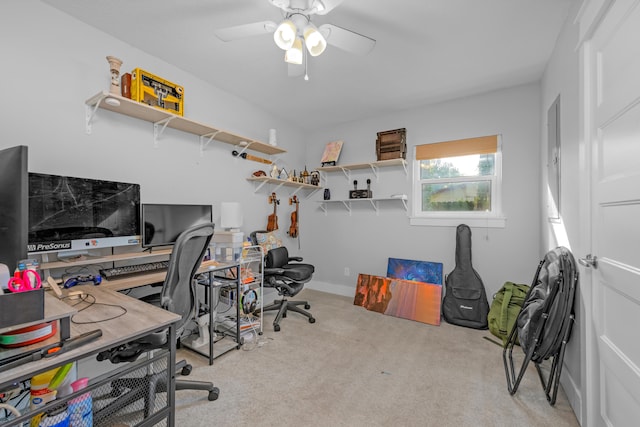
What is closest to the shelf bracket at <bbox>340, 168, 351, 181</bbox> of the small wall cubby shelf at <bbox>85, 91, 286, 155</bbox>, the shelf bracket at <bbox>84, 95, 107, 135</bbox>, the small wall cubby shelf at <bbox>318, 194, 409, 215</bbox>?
the small wall cubby shelf at <bbox>318, 194, 409, 215</bbox>

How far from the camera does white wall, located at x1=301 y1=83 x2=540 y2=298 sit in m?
2.80

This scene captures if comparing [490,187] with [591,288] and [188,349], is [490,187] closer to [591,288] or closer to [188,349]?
[591,288]

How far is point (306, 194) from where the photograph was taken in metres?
4.21

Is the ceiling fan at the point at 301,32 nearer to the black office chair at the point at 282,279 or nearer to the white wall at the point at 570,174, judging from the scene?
the white wall at the point at 570,174

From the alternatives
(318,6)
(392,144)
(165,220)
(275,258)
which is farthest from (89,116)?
(392,144)

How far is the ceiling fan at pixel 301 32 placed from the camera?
1.51 m

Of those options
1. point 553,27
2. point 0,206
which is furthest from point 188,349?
point 553,27

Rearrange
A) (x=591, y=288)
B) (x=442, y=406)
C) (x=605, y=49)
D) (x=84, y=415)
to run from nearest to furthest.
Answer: (x=84, y=415), (x=605, y=49), (x=591, y=288), (x=442, y=406)

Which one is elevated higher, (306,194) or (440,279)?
(306,194)

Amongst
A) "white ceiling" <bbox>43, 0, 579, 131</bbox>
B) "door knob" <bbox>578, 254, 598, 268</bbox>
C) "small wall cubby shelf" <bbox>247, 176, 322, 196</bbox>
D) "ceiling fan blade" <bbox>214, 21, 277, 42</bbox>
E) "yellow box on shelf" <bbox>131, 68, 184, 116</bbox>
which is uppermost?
"white ceiling" <bbox>43, 0, 579, 131</bbox>

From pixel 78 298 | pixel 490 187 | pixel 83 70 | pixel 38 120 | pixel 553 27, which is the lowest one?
pixel 78 298

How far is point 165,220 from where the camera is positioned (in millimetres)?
2207

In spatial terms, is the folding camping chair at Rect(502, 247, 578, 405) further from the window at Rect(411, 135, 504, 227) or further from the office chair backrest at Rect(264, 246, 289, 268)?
the office chair backrest at Rect(264, 246, 289, 268)

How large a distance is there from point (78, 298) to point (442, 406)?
213cm
